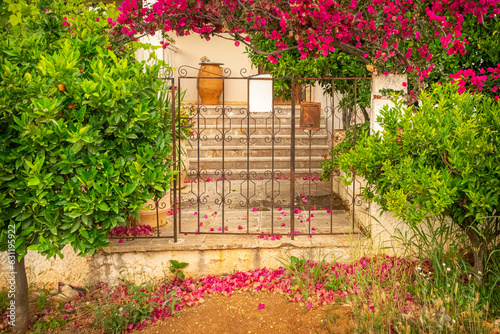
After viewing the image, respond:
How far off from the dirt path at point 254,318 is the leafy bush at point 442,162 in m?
0.91

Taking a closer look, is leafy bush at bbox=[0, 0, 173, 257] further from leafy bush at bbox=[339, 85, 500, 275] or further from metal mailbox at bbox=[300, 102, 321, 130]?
metal mailbox at bbox=[300, 102, 321, 130]

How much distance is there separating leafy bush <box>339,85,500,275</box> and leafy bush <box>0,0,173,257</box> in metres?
1.58

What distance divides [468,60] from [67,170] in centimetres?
353

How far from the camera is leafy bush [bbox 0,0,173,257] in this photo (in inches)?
100

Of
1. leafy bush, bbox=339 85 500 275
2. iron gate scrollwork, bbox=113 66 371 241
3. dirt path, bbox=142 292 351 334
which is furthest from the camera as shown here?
iron gate scrollwork, bbox=113 66 371 241

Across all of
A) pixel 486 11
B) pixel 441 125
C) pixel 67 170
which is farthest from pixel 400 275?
pixel 67 170

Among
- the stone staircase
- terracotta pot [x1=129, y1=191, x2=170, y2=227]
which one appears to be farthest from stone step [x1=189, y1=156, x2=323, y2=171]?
terracotta pot [x1=129, y1=191, x2=170, y2=227]

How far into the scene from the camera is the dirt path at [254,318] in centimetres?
303

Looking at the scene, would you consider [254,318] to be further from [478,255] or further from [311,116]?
[311,116]

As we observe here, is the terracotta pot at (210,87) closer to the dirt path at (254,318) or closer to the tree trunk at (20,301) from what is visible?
the dirt path at (254,318)

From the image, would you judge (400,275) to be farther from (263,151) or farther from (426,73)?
(263,151)

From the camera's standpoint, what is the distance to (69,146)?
261cm

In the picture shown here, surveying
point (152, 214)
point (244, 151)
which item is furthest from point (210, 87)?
Answer: point (152, 214)

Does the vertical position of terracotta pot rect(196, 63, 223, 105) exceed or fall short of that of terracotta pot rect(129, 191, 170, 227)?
it exceeds it
